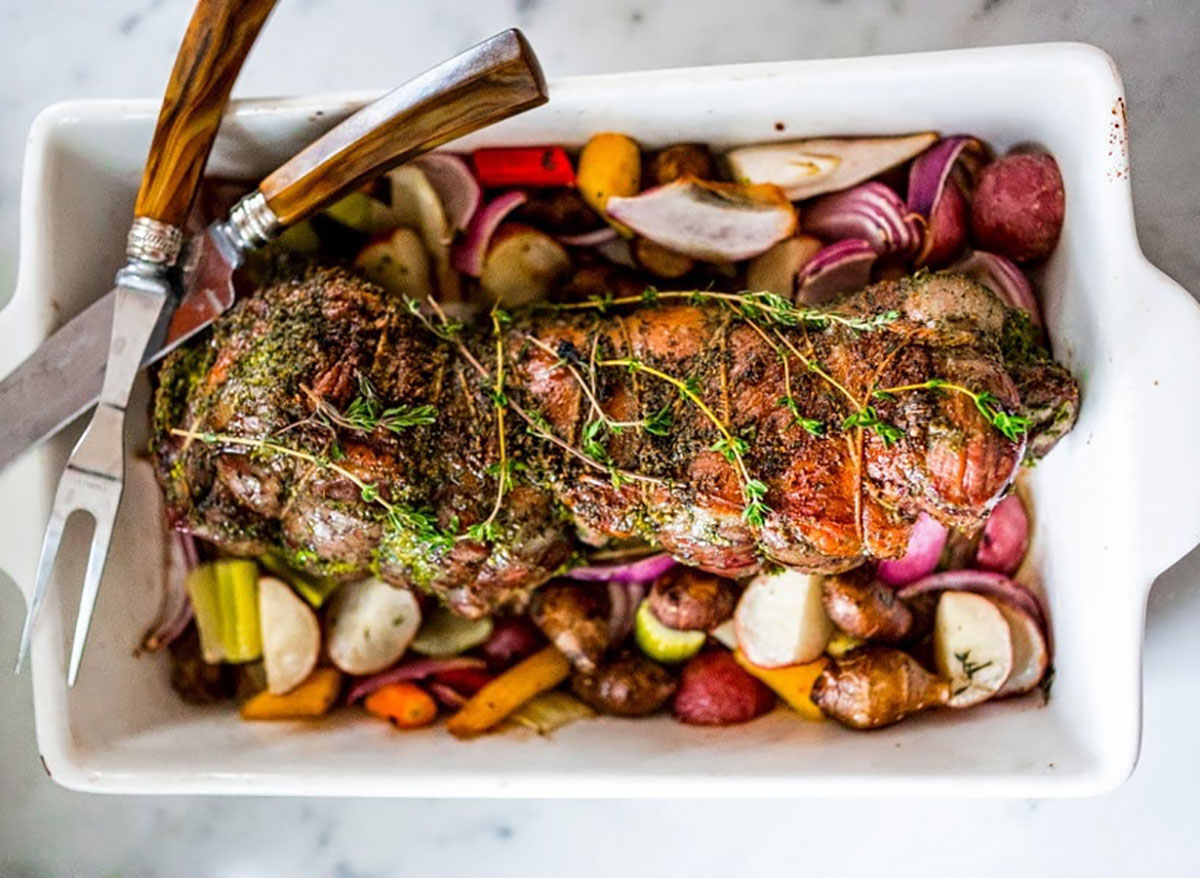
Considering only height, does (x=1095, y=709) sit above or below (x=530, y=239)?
below

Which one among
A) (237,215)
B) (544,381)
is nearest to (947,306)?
(544,381)

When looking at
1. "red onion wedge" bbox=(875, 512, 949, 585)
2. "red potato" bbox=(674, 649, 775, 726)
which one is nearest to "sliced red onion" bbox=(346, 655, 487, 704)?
"red potato" bbox=(674, 649, 775, 726)

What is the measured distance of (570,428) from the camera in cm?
168

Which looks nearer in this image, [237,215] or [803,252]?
[237,215]

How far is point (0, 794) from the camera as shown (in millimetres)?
2201

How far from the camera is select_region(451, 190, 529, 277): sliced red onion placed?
190 cm

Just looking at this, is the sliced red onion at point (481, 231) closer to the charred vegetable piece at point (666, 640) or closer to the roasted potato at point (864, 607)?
the charred vegetable piece at point (666, 640)

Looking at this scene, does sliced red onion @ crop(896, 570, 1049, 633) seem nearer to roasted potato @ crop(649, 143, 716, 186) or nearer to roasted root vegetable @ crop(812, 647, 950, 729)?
roasted root vegetable @ crop(812, 647, 950, 729)

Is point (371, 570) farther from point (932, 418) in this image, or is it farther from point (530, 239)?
point (932, 418)

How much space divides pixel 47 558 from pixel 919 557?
139 centimetres

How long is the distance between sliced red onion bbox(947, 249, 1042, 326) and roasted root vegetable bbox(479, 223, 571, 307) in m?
0.69

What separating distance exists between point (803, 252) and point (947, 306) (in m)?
0.32

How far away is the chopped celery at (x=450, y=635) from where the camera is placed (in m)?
1.98

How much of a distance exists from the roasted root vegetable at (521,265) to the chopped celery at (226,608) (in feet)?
2.14
